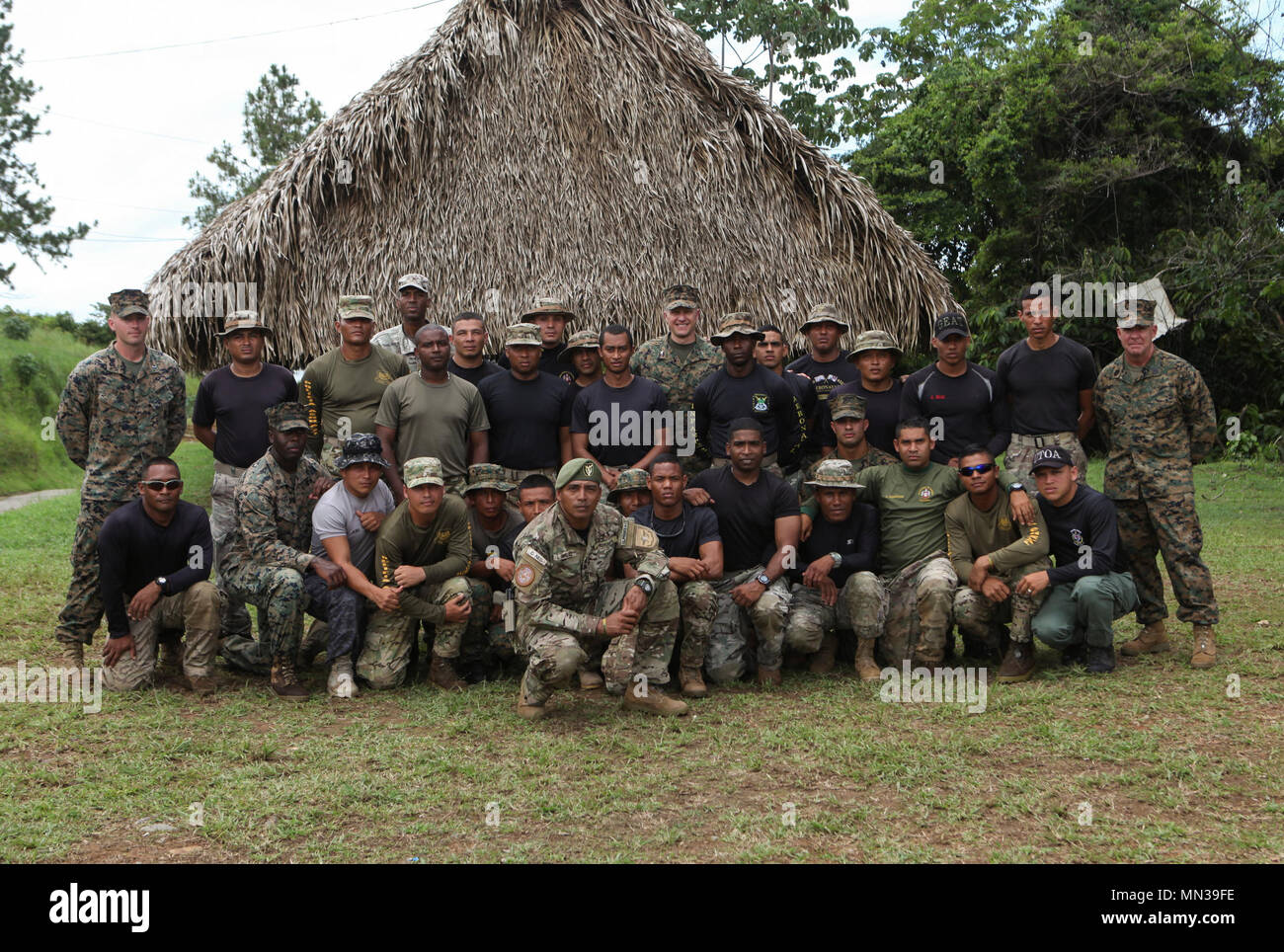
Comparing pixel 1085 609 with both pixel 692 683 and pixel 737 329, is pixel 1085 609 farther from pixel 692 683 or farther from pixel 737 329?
pixel 737 329

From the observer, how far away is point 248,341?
6691mm

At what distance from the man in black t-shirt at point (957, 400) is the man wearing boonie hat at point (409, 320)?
11.1ft

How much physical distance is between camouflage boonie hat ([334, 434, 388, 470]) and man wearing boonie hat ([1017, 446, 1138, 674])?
3.83 metres

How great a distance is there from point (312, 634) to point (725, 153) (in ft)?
20.3

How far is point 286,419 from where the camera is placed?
637 cm

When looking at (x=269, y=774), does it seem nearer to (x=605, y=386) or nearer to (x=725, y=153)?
(x=605, y=386)

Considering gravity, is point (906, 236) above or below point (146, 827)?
above

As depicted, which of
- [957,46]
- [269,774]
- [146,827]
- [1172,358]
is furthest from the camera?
[957,46]

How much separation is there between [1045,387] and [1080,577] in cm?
121

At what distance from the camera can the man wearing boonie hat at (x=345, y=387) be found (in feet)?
22.5

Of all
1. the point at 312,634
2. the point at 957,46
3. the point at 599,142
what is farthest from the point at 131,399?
the point at 957,46

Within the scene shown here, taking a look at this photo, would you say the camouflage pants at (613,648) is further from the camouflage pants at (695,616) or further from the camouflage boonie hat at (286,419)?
the camouflage boonie hat at (286,419)

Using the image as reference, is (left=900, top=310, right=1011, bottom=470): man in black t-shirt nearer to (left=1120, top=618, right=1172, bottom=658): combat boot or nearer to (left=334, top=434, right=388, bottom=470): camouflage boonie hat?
(left=1120, top=618, right=1172, bottom=658): combat boot

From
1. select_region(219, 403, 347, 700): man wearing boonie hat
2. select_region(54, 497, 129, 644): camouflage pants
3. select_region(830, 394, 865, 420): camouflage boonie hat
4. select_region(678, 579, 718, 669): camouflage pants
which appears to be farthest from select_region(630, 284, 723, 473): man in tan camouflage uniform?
select_region(54, 497, 129, 644): camouflage pants
